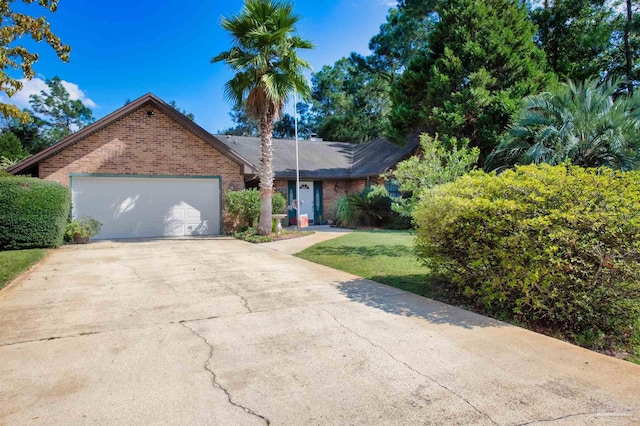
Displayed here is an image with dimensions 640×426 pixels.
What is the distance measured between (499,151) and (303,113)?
89.6 feet

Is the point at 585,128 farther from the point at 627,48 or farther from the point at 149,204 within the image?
the point at 149,204

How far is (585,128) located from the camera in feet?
34.0

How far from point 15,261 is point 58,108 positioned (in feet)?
132

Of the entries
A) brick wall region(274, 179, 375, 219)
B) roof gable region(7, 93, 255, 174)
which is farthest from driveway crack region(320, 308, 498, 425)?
brick wall region(274, 179, 375, 219)

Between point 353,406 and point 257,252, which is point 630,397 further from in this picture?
point 257,252

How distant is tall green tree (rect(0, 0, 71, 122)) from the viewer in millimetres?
7664

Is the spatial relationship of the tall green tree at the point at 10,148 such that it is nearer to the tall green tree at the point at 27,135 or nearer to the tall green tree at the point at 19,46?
the tall green tree at the point at 27,135

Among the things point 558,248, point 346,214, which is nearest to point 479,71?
point 346,214

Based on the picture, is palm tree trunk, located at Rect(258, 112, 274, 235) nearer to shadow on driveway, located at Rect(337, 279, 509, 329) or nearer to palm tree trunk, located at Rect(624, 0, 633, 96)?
shadow on driveway, located at Rect(337, 279, 509, 329)

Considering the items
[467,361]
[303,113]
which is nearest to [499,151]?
[467,361]

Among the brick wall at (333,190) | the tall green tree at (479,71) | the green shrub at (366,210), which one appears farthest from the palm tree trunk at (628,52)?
the brick wall at (333,190)

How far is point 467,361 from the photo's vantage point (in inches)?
136

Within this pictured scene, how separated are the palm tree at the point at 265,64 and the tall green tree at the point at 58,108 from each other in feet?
109

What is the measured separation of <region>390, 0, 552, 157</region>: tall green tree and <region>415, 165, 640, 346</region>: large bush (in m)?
9.78
